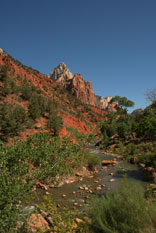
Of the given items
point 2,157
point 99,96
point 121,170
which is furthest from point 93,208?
point 99,96

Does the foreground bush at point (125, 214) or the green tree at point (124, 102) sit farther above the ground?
the green tree at point (124, 102)

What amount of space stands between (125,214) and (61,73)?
15494 cm

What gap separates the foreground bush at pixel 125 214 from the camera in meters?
4.21

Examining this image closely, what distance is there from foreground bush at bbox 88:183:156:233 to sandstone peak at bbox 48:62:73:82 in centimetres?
14443

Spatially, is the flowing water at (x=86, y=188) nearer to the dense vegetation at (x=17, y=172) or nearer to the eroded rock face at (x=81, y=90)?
the dense vegetation at (x=17, y=172)

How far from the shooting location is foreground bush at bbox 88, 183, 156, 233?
421 cm

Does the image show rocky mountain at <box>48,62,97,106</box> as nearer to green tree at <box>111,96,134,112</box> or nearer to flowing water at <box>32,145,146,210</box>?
green tree at <box>111,96,134,112</box>

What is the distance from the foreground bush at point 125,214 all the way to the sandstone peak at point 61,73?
14443 cm

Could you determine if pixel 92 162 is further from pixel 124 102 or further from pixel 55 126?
pixel 124 102

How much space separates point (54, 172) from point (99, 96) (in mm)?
172490

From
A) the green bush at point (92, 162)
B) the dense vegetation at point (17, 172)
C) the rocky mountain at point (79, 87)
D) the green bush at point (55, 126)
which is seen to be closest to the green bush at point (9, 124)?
the green bush at point (55, 126)

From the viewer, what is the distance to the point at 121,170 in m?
16.3

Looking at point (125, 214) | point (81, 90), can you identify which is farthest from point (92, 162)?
point (81, 90)

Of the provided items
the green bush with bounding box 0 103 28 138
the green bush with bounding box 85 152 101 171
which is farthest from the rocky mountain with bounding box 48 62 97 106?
the green bush with bounding box 85 152 101 171
